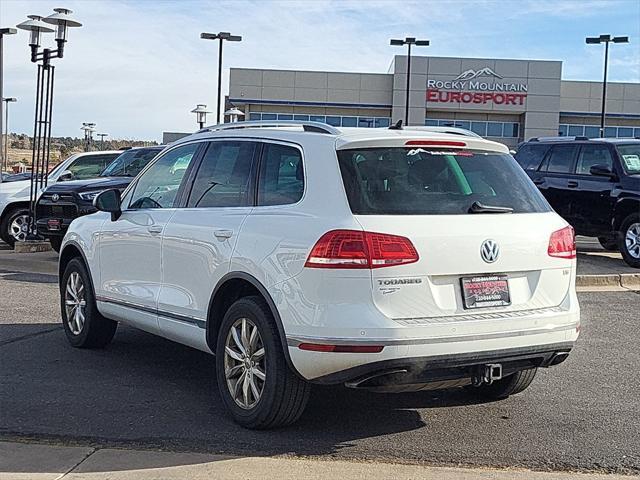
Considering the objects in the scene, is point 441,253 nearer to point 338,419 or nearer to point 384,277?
point 384,277

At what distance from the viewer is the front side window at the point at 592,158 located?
535 inches

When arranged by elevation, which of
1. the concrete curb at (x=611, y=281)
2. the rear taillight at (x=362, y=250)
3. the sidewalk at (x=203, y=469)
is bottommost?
the sidewalk at (x=203, y=469)

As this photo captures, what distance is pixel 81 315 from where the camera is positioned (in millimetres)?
7574

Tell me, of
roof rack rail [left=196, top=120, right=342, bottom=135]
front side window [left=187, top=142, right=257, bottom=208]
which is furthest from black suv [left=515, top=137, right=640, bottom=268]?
front side window [left=187, top=142, right=257, bottom=208]

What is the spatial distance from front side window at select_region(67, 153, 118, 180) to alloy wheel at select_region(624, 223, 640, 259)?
9.36 meters

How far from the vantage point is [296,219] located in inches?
198

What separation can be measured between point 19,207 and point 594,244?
36.2 feet

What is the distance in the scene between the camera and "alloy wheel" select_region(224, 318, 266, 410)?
5.25 m

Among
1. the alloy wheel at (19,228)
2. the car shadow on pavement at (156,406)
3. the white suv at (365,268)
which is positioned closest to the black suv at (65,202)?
the alloy wheel at (19,228)

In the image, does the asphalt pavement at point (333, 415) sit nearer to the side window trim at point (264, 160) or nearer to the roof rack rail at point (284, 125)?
the side window trim at point (264, 160)

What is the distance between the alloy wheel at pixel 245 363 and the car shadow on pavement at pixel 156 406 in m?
0.21

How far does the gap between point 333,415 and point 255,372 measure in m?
0.74

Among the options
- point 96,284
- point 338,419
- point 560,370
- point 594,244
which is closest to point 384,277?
point 338,419

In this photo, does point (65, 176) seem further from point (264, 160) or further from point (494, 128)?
point (494, 128)
